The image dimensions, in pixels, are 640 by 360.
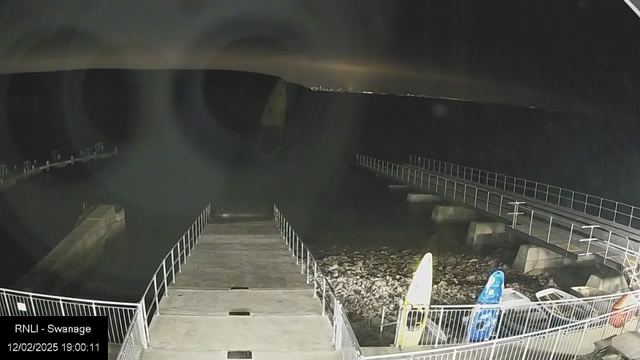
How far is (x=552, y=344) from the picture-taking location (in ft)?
21.5

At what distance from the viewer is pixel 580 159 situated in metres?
27.0

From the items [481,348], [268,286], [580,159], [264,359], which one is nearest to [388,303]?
[268,286]

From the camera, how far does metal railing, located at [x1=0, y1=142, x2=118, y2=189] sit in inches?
755

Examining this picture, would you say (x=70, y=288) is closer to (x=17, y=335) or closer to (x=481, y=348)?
(x=17, y=335)

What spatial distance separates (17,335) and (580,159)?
99.4 feet

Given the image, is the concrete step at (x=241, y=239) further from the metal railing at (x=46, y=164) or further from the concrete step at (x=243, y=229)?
the metal railing at (x=46, y=164)

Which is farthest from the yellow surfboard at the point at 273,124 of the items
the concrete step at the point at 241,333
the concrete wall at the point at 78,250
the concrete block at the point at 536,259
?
the concrete step at the point at 241,333

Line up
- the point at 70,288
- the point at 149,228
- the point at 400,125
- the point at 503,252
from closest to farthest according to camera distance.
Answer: the point at 70,288, the point at 503,252, the point at 149,228, the point at 400,125

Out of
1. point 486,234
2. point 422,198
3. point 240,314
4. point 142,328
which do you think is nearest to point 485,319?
point 240,314

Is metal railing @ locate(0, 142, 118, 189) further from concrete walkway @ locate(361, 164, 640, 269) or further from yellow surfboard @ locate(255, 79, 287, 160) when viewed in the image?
concrete walkway @ locate(361, 164, 640, 269)

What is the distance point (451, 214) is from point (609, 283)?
8352mm

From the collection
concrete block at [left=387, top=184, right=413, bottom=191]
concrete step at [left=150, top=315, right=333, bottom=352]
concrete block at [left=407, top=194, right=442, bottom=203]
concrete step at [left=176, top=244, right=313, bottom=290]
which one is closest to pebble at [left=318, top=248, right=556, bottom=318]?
concrete step at [left=176, top=244, right=313, bottom=290]

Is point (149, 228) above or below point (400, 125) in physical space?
below

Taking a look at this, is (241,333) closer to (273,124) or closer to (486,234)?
(486,234)
